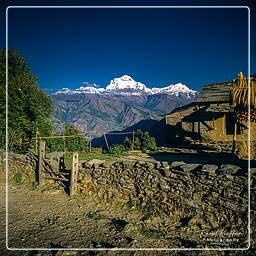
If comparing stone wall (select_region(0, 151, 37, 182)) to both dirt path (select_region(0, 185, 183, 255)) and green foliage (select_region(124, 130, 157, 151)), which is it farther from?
green foliage (select_region(124, 130, 157, 151))

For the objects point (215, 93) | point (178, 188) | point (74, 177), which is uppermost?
point (215, 93)

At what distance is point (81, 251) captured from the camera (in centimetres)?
331

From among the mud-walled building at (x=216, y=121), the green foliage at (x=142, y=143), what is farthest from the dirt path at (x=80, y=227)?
the green foliage at (x=142, y=143)

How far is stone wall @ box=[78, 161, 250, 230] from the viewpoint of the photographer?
3.87 m

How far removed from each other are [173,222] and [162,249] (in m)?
1.27

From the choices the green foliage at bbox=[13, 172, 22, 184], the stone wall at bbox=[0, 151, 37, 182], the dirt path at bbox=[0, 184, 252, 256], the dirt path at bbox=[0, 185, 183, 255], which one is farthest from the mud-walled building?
the green foliage at bbox=[13, 172, 22, 184]

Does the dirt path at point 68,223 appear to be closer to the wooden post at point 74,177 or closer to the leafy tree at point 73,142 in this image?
the wooden post at point 74,177

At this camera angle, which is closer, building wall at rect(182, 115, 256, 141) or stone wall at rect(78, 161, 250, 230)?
stone wall at rect(78, 161, 250, 230)

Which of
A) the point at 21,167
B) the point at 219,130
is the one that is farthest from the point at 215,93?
the point at 21,167

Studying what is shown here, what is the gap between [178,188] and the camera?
15.1 feet

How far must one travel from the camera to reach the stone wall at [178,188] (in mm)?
3869

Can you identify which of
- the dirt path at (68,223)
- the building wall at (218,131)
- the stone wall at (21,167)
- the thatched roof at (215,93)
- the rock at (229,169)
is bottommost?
the dirt path at (68,223)

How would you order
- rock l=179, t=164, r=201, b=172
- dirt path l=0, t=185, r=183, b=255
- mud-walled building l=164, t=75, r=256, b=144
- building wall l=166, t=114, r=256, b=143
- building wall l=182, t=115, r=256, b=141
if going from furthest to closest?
building wall l=182, t=115, r=256, b=141
building wall l=166, t=114, r=256, b=143
mud-walled building l=164, t=75, r=256, b=144
rock l=179, t=164, r=201, b=172
dirt path l=0, t=185, r=183, b=255

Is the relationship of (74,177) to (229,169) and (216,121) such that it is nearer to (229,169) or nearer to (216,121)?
(229,169)
